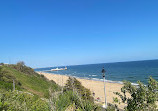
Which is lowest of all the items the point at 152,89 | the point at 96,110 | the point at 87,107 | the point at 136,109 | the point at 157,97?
the point at 96,110

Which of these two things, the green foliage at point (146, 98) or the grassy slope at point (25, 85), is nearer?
the green foliage at point (146, 98)

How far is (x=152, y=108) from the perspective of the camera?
349 centimetres

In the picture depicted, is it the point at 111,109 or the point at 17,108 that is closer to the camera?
the point at 17,108

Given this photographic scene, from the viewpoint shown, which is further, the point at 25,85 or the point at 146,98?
the point at 25,85

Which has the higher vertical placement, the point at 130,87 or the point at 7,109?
the point at 130,87

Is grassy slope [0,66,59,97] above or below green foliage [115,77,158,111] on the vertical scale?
below

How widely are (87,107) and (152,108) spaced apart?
→ 3.16 metres

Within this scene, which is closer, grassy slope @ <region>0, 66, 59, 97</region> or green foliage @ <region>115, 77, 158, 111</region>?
green foliage @ <region>115, 77, 158, 111</region>

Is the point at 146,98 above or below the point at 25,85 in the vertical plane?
above

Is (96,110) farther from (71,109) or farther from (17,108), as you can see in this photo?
(17,108)

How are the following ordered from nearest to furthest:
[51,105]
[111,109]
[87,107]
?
1. [51,105]
2. [111,109]
3. [87,107]

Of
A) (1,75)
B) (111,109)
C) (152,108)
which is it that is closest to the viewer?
(152,108)

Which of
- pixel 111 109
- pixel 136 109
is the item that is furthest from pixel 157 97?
pixel 111 109

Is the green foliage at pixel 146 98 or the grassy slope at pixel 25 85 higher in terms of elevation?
the green foliage at pixel 146 98
